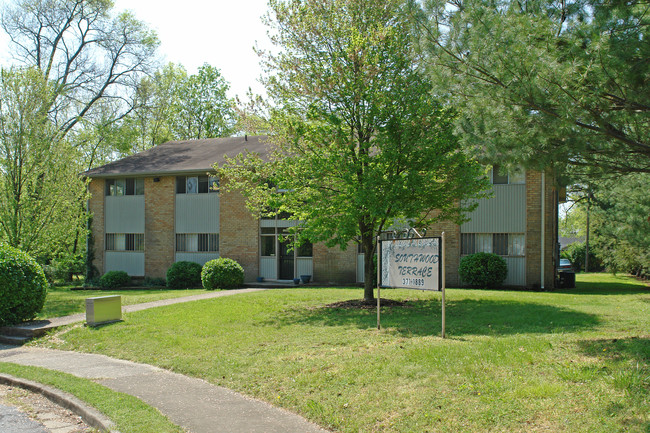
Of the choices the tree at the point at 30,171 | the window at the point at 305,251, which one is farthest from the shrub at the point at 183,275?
the tree at the point at 30,171

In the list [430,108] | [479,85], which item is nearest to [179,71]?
[430,108]

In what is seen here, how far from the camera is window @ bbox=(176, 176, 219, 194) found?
27.0 meters

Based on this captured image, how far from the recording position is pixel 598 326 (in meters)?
10.1

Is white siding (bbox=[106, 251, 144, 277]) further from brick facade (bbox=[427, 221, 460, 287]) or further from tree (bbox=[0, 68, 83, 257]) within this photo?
brick facade (bbox=[427, 221, 460, 287])

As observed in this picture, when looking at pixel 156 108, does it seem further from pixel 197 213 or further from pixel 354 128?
pixel 354 128

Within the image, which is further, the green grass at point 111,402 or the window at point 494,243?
the window at point 494,243

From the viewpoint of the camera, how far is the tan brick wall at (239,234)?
1019 inches

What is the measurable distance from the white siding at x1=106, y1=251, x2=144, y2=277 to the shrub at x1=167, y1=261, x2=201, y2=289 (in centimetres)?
383

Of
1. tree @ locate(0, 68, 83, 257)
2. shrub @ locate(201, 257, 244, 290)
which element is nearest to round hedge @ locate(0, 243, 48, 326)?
tree @ locate(0, 68, 83, 257)

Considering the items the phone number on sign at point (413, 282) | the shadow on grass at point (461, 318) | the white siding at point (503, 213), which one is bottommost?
the shadow on grass at point (461, 318)

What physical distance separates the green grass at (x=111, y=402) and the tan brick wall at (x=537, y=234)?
60.0ft

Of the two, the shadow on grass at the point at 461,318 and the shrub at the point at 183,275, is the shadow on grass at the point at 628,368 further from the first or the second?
the shrub at the point at 183,275

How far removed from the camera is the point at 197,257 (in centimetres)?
2719

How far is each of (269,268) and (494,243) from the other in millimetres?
10569
